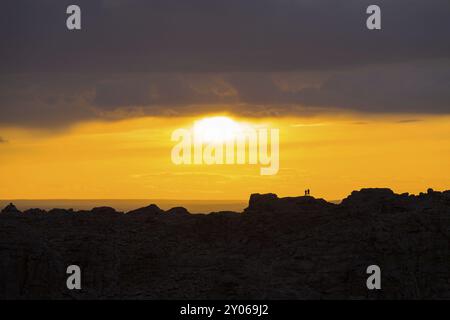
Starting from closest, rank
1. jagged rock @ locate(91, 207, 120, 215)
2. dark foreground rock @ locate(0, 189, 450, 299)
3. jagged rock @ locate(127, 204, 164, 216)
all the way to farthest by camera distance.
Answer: dark foreground rock @ locate(0, 189, 450, 299) < jagged rock @ locate(91, 207, 120, 215) < jagged rock @ locate(127, 204, 164, 216)

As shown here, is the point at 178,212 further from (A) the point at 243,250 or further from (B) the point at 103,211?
(A) the point at 243,250

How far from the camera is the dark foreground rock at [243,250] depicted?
345ft

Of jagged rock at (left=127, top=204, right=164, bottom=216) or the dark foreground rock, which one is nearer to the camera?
the dark foreground rock

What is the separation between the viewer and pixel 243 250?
11812 cm

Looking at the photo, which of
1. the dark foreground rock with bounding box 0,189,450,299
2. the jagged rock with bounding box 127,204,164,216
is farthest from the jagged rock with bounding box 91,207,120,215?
the jagged rock with bounding box 127,204,164,216

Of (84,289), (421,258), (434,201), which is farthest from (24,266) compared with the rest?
(434,201)

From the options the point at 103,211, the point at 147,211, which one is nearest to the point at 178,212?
the point at 147,211

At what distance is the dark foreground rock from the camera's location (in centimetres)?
10506

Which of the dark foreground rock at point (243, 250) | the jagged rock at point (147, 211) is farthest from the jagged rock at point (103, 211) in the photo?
the jagged rock at point (147, 211)

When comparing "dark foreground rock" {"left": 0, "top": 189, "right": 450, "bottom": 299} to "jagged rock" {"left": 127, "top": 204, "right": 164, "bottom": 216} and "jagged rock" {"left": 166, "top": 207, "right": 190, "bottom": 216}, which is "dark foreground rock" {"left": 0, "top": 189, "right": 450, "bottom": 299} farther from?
"jagged rock" {"left": 166, "top": 207, "right": 190, "bottom": 216}

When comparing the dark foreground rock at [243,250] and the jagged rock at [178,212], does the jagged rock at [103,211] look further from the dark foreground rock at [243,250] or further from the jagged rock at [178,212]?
the jagged rock at [178,212]

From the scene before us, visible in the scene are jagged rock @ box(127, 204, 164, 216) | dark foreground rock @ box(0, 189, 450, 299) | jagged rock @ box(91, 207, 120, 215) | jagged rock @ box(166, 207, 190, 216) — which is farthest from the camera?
jagged rock @ box(166, 207, 190, 216)

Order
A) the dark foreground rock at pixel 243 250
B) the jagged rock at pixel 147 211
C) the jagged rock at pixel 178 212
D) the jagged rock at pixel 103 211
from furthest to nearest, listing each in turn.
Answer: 1. the jagged rock at pixel 178 212
2. the jagged rock at pixel 147 211
3. the jagged rock at pixel 103 211
4. the dark foreground rock at pixel 243 250
